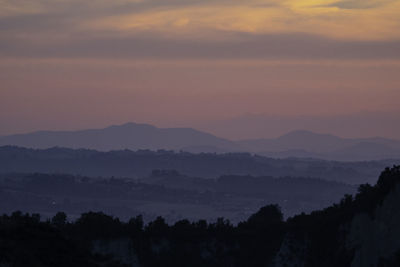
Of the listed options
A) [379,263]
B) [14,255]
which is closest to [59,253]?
[14,255]

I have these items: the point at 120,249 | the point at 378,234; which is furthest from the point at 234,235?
the point at 378,234

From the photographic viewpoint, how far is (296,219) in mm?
83062

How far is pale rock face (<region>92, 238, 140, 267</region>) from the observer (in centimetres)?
7731

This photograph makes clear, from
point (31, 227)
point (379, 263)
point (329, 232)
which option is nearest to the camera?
point (31, 227)

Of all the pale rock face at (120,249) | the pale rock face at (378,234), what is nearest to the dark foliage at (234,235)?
the pale rock face at (120,249)

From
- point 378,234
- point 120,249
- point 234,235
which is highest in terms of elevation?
point 378,234

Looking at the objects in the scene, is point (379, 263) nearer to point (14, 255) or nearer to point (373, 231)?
point (373, 231)

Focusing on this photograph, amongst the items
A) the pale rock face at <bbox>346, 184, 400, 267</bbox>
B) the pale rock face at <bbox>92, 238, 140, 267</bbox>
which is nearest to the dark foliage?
the pale rock face at <bbox>92, 238, 140, 267</bbox>

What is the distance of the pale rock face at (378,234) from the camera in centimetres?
6450

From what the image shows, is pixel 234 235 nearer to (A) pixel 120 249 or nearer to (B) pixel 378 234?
(A) pixel 120 249

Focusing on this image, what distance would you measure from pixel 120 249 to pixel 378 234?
71.2ft

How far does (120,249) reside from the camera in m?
78.6

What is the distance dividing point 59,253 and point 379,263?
26.6m

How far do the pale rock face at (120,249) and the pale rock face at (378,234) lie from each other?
1759 centimetres
